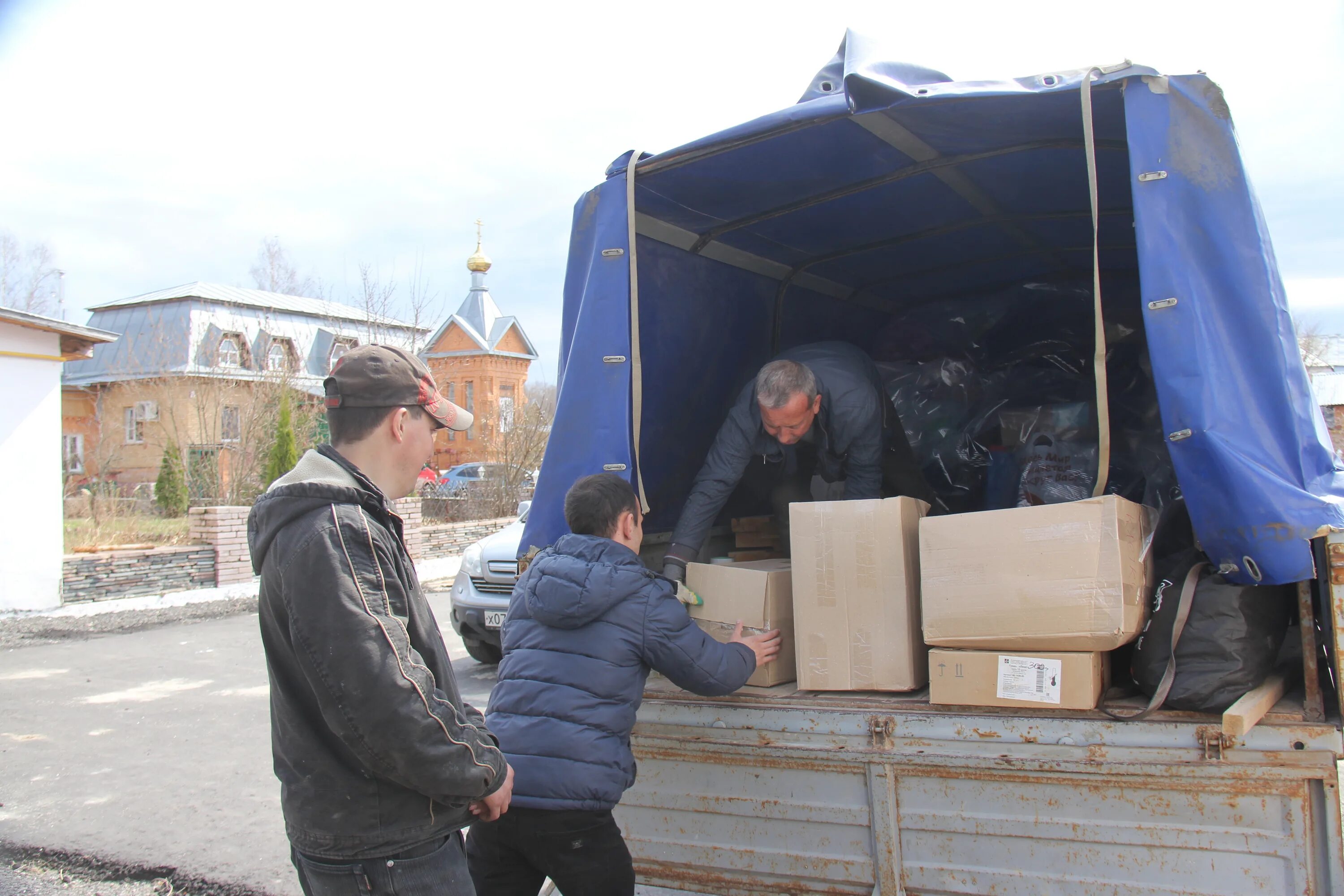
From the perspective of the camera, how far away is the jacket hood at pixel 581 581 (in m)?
2.60

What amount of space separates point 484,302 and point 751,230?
1684 inches

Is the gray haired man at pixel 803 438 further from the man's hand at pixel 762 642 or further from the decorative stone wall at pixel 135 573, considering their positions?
the decorative stone wall at pixel 135 573

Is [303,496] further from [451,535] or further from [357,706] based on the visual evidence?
[451,535]

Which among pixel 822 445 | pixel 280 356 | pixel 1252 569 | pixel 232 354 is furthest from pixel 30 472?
pixel 1252 569

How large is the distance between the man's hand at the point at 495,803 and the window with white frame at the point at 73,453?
27.3m

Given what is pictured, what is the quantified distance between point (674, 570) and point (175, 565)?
36.0 feet

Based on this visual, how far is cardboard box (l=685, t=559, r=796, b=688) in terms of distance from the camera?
3.12m

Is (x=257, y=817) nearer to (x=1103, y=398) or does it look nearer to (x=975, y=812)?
(x=975, y=812)

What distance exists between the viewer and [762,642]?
3.04m

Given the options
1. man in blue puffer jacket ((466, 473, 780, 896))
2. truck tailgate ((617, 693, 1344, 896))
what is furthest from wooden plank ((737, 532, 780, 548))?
man in blue puffer jacket ((466, 473, 780, 896))

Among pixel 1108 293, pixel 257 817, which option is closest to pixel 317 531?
pixel 257 817

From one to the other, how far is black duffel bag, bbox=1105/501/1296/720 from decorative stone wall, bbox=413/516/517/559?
1303cm

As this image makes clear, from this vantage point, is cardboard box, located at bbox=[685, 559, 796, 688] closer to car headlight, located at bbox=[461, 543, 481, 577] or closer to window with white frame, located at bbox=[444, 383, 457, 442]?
car headlight, located at bbox=[461, 543, 481, 577]

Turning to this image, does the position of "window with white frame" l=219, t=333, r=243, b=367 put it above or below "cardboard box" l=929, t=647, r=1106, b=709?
above
